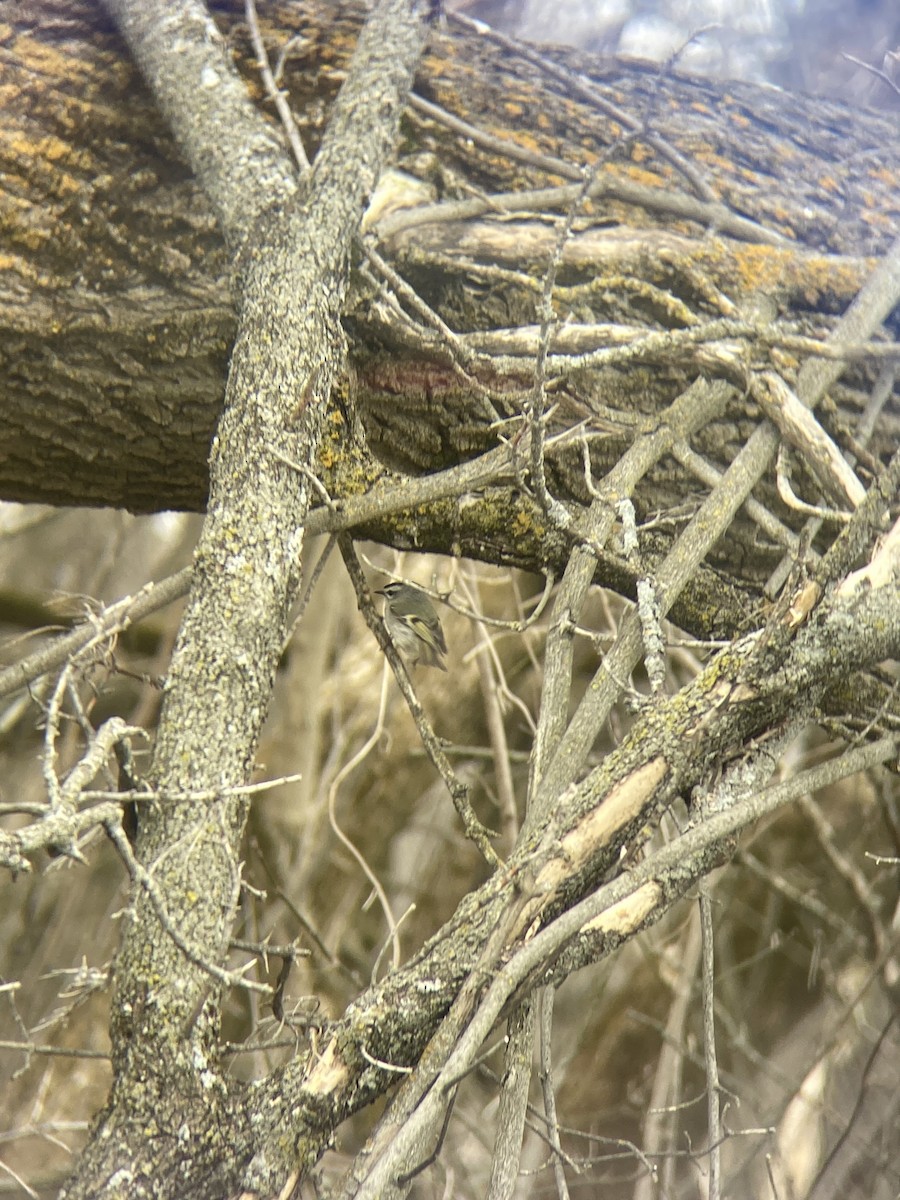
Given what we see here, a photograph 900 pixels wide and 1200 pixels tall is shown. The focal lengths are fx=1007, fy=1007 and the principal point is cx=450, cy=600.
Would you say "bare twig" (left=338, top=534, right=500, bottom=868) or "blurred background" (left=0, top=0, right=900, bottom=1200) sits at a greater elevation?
"bare twig" (left=338, top=534, right=500, bottom=868)

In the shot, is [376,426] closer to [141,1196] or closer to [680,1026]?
[141,1196]

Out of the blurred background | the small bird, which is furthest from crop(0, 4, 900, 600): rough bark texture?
the blurred background

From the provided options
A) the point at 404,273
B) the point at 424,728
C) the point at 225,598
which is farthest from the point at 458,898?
the point at 225,598

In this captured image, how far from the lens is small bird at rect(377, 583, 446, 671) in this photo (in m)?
1.76

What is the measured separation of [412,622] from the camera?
1.84m

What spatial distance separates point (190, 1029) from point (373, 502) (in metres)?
0.62

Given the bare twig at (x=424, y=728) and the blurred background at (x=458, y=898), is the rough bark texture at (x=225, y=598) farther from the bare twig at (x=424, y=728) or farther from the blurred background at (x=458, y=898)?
the blurred background at (x=458, y=898)

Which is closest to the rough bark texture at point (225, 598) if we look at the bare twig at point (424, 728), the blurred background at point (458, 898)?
the bare twig at point (424, 728)

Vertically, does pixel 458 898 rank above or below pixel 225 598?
below

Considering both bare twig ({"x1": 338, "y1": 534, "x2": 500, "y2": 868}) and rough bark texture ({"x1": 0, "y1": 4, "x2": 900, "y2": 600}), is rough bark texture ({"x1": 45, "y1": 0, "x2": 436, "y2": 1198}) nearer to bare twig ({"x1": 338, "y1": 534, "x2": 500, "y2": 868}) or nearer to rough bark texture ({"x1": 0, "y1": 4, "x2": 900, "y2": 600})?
rough bark texture ({"x1": 0, "y1": 4, "x2": 900, "y2": 600})

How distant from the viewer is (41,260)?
144 cm

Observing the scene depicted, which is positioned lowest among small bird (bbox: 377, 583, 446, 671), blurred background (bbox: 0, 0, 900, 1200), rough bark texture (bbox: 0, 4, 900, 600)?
blurred background (bbox: 0, 0, 900, 1200)

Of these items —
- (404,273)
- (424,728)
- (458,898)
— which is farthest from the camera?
(458,898)

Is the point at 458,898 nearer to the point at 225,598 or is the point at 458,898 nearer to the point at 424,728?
the point at 424,728
